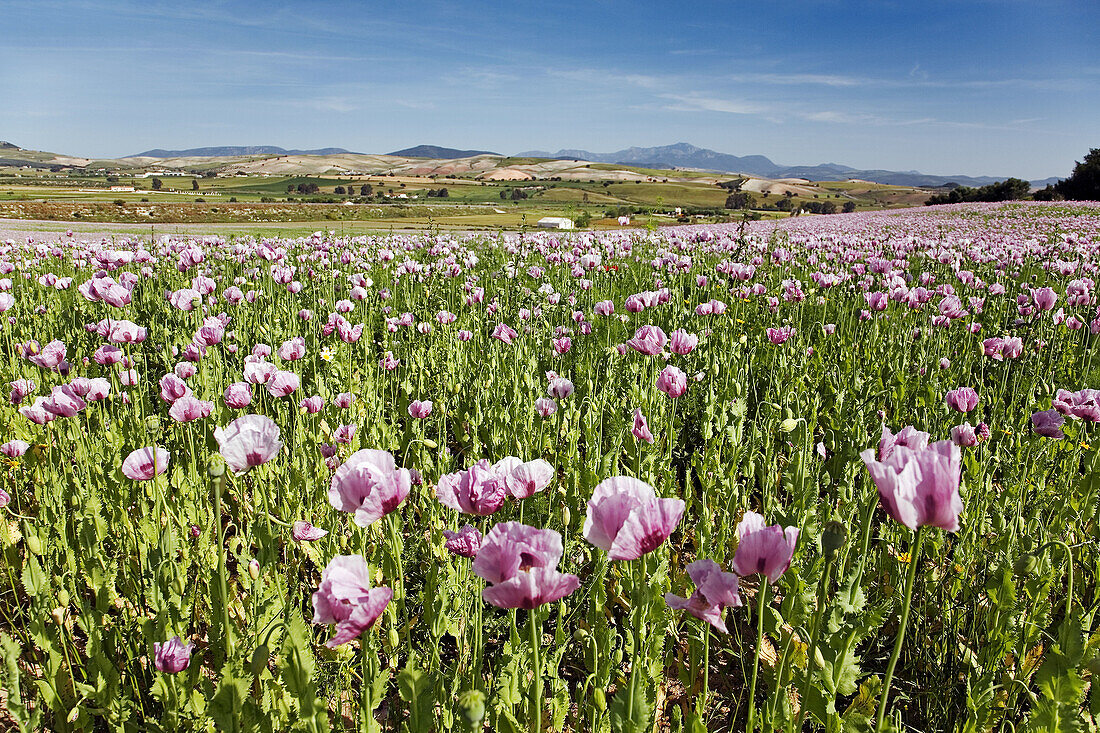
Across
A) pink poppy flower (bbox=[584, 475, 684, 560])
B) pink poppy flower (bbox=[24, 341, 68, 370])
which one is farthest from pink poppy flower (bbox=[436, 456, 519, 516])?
pink poppy flower (bbox=[24, 341, 68, 370])

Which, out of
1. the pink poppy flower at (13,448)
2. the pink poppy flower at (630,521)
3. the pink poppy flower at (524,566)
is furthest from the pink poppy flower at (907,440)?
the pink poppy flower at (13,448)

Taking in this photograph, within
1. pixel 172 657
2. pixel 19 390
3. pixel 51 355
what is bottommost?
pixel 172 657

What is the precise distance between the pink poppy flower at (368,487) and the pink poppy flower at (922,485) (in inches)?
42.7

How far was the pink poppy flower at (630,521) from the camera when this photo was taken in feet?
4.55

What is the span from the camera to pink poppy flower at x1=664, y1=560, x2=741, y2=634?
1476mm

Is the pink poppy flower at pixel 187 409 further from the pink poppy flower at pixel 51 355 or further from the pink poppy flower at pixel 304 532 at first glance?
the pink poppy flower at pixel 51 355

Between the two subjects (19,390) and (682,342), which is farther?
(682,342)

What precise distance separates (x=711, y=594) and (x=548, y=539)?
0.45 metres

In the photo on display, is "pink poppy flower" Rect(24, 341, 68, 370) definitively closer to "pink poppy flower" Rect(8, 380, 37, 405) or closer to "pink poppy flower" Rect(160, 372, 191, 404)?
"pink poppy flower" Rect(8, 380, 37, 405)

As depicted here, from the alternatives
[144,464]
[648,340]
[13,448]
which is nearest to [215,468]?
[144,464]

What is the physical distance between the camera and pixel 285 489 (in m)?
3.04

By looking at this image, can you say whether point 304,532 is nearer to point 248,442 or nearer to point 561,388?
point 248,442

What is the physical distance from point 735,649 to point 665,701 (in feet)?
1.24

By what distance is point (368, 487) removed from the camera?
164 centimetres
